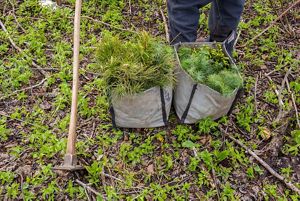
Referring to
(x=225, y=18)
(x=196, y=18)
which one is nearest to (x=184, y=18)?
(x=196, y=18)

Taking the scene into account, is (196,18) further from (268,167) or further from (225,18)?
(268,167)

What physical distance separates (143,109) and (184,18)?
0.73 metres

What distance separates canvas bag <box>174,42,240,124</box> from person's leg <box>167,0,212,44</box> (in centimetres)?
15

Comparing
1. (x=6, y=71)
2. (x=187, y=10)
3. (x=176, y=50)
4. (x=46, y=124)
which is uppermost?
(x=187, y=10)

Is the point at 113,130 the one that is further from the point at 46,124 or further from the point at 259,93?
the point at 259,93

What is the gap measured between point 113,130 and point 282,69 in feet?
5.05

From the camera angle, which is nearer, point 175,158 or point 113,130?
point 175,158

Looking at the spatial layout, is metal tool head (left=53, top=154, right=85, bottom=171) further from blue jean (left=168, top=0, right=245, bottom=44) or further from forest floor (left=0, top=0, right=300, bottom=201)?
blue jean (left=168, top=0, right=245, bottom=44)

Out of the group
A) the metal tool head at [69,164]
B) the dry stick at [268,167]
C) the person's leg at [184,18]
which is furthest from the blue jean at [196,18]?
the metal tool head at [69,164]

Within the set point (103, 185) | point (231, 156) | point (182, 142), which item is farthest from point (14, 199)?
point (231, 156)

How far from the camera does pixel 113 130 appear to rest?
2344 millimetres

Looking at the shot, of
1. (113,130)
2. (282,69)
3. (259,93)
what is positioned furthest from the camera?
(282,69)

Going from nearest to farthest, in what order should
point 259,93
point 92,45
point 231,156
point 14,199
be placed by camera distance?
1. point 14,199
2. point 231,156
3. point 259,93
4. point 92,45

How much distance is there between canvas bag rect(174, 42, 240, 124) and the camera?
2102mm
